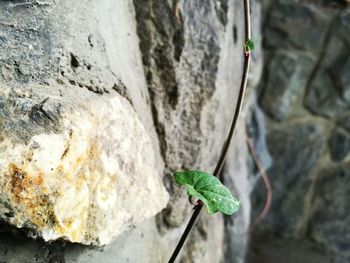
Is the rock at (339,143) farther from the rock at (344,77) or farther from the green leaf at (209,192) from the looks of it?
the green leaf at (209,192)

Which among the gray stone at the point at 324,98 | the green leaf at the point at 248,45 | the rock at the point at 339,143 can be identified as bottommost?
the rock at the point at 339,143

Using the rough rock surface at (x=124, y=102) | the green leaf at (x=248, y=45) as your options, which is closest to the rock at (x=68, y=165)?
the rough rock surface at (x=124, y=102)

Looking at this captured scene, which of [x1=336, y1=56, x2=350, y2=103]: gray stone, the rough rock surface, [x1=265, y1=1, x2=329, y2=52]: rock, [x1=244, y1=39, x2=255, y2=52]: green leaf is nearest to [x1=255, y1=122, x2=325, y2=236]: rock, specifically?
[x1=336, y1=56, x2=350, y2=103]: gray stone

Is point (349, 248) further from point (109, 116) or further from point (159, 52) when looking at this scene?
point (109, 116)

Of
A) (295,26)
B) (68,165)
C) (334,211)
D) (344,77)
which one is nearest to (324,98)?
(344,77)

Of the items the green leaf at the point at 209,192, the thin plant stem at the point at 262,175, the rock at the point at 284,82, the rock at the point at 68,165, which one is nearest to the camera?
the rock at the point at 68,165

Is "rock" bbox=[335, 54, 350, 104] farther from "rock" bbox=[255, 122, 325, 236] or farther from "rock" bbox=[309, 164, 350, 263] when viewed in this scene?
"rock" bbox=[309, 164, 350, 263]
